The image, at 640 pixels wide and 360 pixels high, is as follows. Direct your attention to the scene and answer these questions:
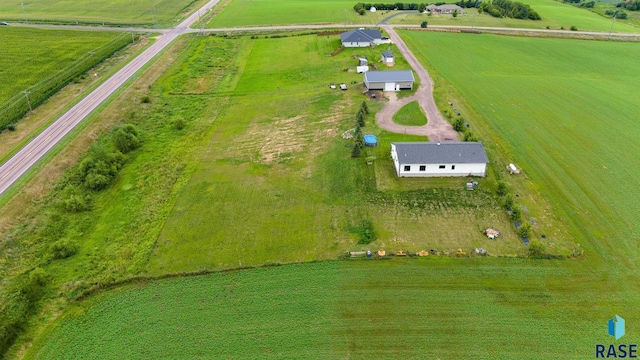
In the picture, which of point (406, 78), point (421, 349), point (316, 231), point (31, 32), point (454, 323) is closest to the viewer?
point (421, 349)

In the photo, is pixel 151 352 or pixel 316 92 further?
pixel 316 92

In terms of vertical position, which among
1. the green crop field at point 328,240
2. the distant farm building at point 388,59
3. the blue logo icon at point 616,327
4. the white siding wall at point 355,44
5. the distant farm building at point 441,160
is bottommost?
the blue logo icon at point 616,327

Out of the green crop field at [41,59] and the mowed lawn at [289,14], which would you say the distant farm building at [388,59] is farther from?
the green crop field at [41,59]

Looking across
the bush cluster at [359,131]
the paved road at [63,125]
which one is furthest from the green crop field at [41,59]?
the bush cluster at [359,131]

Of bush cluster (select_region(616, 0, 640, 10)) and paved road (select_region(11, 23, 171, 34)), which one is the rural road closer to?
paved road (select_region(11, 23, 171, 34))

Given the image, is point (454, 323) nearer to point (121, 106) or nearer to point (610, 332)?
point (610, 332)

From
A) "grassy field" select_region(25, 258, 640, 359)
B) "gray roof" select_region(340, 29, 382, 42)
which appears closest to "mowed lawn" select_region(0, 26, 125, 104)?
"grassy field" select_region(25, 258, 640, 359)

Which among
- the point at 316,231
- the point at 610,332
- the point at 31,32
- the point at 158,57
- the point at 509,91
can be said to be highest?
the point at 31,32

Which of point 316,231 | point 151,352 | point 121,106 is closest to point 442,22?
point 121,106
